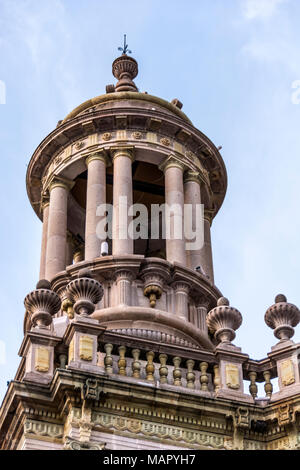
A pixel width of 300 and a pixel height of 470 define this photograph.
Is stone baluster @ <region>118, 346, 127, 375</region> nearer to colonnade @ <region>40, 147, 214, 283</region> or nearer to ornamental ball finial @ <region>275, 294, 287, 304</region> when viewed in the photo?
ornamental ball finial @ <region>275, 294, 287, 304</region>

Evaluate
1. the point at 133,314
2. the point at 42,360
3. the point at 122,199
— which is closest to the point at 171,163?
the point at 122,199

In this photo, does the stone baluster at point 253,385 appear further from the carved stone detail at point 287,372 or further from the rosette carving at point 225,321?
the rosette carving at point 225,321

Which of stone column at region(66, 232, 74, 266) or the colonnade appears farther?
stone column at region(66, 232, 74, 266)

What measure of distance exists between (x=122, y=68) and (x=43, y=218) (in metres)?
6.62

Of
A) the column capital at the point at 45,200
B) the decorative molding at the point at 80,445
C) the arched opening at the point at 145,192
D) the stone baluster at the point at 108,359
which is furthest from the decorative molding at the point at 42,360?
the arched opening at the point at 145,192

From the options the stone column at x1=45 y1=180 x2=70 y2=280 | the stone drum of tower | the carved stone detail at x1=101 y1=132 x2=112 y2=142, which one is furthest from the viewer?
the carved stone detail at x1=101 y1=132 x2=112 y2=142

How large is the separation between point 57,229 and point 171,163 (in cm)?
373

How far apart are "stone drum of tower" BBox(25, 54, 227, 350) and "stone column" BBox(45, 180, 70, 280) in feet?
0.09

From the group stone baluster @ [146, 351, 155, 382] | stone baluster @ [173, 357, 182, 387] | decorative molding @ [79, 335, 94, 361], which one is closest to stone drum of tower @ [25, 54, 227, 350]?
stone baluster @ [146, 351, 155, 382]

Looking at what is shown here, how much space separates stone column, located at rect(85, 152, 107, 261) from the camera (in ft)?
104

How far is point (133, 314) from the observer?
96.0ft

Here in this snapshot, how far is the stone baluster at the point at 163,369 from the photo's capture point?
26.0 meters

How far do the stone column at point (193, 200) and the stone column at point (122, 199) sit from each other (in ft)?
5.88

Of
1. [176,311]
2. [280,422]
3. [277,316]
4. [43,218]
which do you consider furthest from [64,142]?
[280,422]
